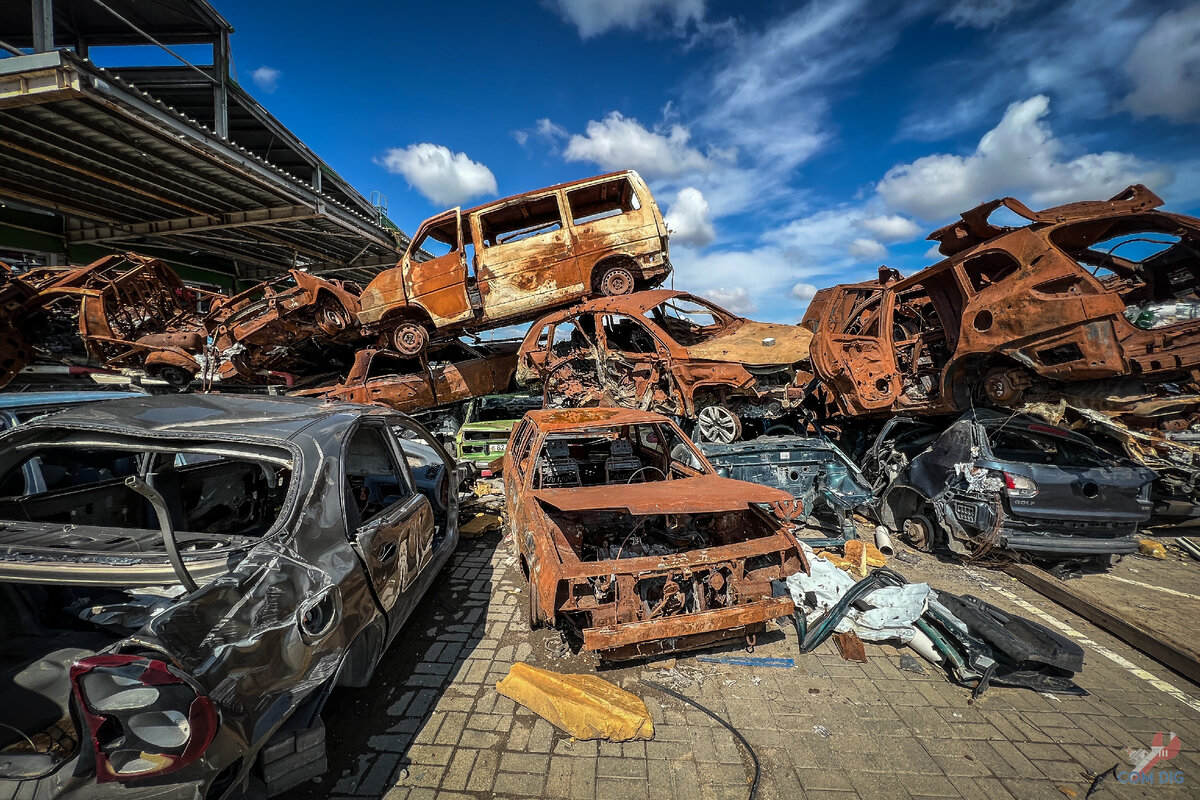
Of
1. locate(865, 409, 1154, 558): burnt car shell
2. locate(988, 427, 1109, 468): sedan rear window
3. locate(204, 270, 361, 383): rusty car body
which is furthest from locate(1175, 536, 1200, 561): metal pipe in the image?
locate(204, 270, 361, 383): rusty car body

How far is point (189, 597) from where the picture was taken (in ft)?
4.81

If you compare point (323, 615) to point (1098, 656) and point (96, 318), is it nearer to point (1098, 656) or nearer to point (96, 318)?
point (1098, 656)

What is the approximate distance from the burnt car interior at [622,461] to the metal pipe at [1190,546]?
562cm

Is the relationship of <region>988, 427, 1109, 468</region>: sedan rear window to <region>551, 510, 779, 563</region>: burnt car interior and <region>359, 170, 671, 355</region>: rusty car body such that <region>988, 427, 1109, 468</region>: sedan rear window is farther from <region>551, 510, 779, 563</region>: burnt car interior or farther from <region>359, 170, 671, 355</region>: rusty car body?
<region>359, 170, 671, 355</region>: rusty car body

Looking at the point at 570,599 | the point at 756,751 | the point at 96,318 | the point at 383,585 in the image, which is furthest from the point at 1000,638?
the point at 96,318

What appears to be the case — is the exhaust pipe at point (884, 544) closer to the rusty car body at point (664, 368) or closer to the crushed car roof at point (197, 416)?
the rusty car body at point (664, 368)

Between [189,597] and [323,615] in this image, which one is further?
[323,615]

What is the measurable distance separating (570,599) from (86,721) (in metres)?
1.89

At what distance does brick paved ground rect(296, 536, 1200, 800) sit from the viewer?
2.16 meters

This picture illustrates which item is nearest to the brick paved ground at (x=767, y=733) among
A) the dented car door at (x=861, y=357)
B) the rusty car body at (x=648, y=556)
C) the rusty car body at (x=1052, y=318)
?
the rusty car body at (x=648, y=556)

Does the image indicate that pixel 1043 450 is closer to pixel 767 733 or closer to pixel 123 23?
pixel 767 733

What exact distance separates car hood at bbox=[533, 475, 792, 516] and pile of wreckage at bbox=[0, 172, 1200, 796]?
0.04m

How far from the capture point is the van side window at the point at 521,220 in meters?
7.13

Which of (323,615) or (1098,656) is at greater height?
(323,615)
